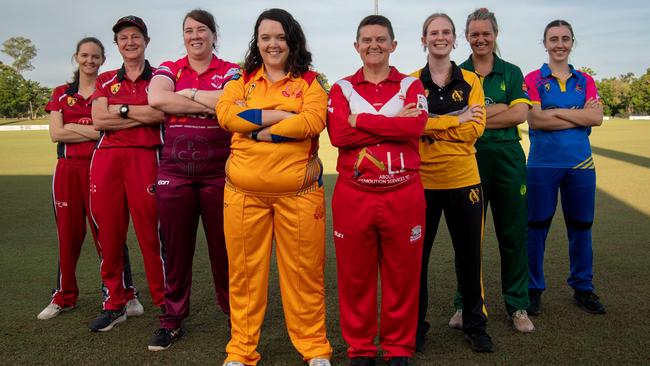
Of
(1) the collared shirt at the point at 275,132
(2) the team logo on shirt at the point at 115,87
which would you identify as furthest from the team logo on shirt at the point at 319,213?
(2) the team logo on shirt at the point at 115,87

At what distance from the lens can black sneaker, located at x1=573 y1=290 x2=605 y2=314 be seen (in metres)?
4.32

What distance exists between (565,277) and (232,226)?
3495 mm

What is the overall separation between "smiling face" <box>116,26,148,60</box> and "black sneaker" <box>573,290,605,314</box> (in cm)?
405

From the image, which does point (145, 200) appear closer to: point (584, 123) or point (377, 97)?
point (377, 97)

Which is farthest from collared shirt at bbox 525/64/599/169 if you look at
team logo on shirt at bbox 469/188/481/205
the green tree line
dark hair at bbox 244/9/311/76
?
the green tree line

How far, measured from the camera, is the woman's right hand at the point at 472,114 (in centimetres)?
355

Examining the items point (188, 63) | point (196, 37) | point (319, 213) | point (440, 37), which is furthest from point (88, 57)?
point (440, 37)

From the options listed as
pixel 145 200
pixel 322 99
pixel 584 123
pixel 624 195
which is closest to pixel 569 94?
pixel 584 123

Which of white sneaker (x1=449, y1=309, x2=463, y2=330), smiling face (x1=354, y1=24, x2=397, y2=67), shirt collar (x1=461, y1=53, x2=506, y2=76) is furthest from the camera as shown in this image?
white sneaker (x1=449, y1=309, x2=463, y2=330)

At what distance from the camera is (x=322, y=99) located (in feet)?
11.3

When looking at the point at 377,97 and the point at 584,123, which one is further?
the point at 584,123

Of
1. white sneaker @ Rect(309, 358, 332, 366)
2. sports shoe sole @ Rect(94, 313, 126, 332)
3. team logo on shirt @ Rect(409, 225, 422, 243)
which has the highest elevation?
team logo on shirt @ Rect(409, 225, 422, 243)

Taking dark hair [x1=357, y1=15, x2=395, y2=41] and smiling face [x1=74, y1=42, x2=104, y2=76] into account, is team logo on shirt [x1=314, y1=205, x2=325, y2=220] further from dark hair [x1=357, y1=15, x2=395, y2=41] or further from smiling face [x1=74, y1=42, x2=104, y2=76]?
smiling face [x1=74, y1=42, x2=104, y2=76]

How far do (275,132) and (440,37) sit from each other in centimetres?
133
